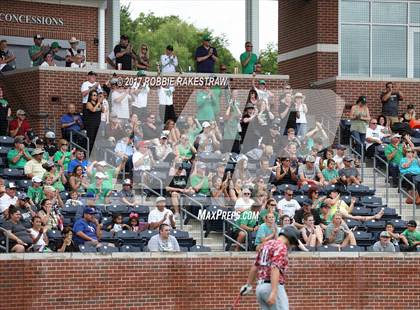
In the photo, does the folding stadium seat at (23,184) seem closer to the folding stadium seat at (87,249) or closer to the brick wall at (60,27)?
the folding stadium seat at (87,249)

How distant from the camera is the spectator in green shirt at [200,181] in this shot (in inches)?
1048

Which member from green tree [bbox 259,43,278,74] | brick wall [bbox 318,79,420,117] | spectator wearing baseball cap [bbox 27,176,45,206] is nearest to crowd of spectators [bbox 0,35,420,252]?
spectator wearing baseball cap [bbox 27,176,45,206]

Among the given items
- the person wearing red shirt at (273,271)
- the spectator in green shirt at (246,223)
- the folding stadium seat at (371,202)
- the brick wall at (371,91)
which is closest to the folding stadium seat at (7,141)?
the spectator in green shirt at (246,223)

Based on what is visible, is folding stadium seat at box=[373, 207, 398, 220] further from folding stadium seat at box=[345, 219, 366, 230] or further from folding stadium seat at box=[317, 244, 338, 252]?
folding stadium seat at box=[317, 244, 338, 252]

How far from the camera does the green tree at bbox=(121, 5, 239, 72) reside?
260 feet

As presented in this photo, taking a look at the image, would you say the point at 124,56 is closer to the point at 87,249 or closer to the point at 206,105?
the point at 206,105

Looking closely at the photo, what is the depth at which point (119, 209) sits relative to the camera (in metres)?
25.4

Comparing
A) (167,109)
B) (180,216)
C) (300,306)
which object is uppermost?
(167,109)

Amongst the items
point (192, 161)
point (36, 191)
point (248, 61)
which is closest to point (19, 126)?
point (36, 191)

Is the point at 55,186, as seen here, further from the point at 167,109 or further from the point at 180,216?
the point at 167,109

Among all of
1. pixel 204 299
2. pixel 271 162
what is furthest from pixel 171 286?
pixel 271 162

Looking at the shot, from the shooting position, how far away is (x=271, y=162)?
1118 inches

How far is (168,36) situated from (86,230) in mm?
62558

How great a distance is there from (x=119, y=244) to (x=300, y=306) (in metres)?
3.76
